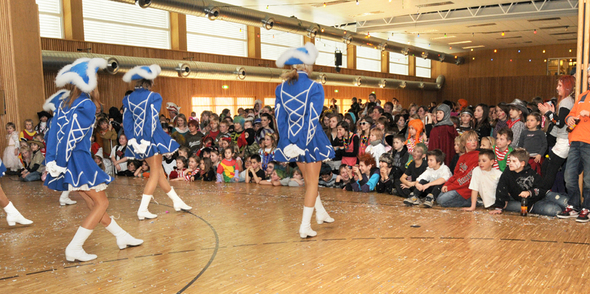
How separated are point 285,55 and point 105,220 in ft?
6.93

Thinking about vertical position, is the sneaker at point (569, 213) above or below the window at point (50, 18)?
below

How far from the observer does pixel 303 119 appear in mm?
4242

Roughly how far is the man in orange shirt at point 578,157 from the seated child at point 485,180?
27.8 inches

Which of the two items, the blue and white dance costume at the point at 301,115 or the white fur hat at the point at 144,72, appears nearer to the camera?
the blue and white dance costume at the point at 301,115

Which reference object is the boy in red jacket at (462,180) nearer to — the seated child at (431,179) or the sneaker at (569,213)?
the seated child at (431,179)

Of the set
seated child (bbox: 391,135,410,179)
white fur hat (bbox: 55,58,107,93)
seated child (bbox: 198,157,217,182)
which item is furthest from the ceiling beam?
white fur hat (bbox: 55,58,107,93)

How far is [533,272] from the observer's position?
10.8 ft

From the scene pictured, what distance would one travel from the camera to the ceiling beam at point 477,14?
1504 cm

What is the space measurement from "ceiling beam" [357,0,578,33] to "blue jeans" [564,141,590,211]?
11950 mm

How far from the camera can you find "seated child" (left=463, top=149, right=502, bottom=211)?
5410 mm

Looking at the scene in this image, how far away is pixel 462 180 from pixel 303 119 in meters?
2.56

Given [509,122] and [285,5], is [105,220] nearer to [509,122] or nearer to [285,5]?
[509,122]

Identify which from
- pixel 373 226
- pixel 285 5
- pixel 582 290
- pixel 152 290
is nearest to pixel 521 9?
pixel 285 5

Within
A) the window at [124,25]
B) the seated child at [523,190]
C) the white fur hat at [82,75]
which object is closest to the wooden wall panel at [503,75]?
the window at [124,25]
